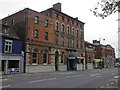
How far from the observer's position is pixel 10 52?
4328 cm

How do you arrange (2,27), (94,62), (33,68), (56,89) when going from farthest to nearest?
(94,62)
(33,68)
(2,27)
(56,89)

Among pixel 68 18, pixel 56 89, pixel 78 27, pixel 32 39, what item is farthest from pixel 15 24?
pixel 56 89

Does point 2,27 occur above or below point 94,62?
above

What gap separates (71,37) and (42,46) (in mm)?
13939

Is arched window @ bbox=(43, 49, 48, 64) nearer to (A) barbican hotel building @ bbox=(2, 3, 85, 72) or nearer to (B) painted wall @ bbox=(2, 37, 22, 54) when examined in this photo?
(A) barbican hotel building @ bbox=(2, 3, 85, 72)

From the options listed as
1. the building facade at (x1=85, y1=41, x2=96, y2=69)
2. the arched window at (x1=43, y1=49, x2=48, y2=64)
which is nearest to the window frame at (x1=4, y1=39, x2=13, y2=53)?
the arched window at (x1=43, y1=49, x2=48, y2=64)

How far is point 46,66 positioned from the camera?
171ft

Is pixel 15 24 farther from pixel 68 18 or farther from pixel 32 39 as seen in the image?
pixel 68 18

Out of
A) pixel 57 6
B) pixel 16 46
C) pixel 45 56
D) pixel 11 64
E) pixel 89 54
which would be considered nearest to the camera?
pixel 11 64

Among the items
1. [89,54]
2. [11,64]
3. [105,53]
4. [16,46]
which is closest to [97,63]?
[89,54]

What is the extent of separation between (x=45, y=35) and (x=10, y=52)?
38.3 ft

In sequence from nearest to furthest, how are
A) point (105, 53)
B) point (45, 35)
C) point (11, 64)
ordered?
point (11, 64)
point (45, 35)
point (105, 53)

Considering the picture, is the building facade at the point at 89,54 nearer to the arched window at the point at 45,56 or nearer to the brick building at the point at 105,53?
the brick building at the point at 105,53

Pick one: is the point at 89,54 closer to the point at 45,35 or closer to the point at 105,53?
the point at 105,53
